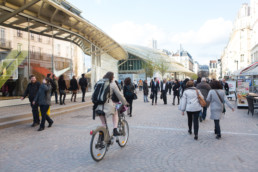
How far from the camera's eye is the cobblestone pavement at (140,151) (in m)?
4.46

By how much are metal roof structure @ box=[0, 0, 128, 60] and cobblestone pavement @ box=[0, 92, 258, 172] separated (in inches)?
259

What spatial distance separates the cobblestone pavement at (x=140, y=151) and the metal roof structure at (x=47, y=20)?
21.5 feet

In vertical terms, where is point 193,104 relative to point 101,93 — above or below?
below

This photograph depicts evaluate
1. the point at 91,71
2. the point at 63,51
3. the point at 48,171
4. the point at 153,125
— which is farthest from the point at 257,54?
the point at 48,171

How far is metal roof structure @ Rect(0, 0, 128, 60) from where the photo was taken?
478 inches

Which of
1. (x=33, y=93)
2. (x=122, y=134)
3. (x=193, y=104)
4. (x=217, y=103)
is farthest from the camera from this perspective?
(x=33, y=93)

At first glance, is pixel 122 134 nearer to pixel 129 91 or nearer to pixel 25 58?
pixel 129 91

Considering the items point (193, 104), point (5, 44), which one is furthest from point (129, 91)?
point (5, 44)

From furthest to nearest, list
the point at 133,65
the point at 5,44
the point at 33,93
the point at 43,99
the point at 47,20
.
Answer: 1. the point at 133,65
2. the point at 47,20
3. the point at 5,44
4. the point at 33,93
5. the point at 43,99

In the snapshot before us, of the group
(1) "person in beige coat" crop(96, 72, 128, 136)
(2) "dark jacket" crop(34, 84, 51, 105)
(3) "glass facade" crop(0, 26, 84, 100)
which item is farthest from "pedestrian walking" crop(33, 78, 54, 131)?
(3) "glass facade" crop(0, 26, 84, 100)

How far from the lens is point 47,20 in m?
15.3

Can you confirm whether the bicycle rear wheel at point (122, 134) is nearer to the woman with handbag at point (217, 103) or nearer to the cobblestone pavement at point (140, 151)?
the cobblestone pavement at point (140, 151)

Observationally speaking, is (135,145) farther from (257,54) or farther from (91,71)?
(257,54)

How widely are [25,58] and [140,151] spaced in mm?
10712
